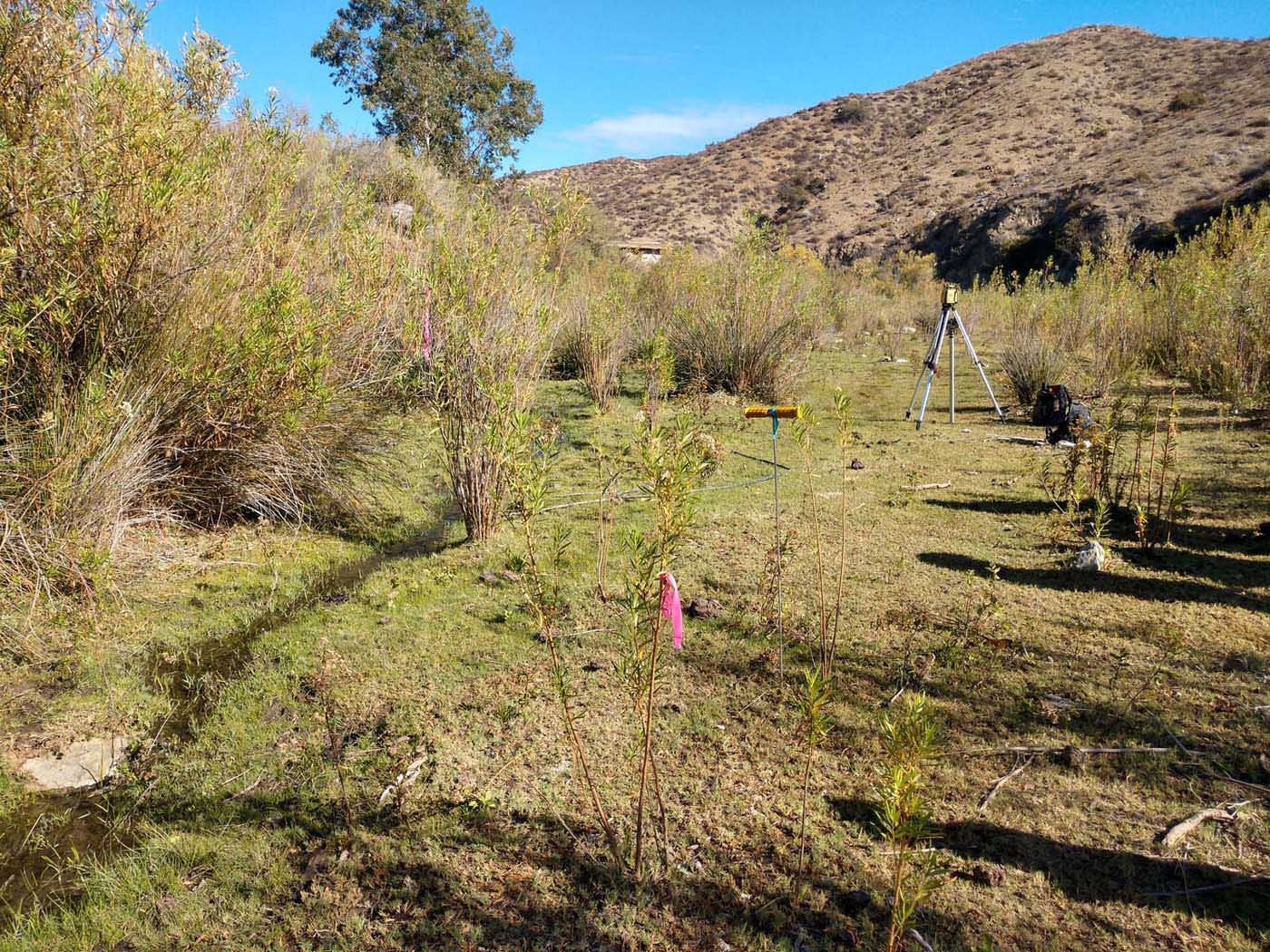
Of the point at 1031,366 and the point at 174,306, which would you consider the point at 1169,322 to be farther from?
the point at 174,306

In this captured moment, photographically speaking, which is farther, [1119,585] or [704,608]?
[1119,585]

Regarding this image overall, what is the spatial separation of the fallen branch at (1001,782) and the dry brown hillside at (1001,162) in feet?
81.5

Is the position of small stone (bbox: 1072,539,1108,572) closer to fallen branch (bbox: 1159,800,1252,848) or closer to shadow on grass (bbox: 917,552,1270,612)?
shadow on grass (bbox: 917,552,1270,612)

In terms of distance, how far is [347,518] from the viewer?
5.07m

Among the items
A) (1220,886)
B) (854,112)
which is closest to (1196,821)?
(1220,886)

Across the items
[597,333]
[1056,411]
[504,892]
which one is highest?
[597,333]

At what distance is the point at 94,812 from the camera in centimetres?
239

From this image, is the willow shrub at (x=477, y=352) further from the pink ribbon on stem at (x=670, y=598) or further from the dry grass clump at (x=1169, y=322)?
the dry grass clump at (x=1169, y=322)

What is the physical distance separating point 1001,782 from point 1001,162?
3938 centimetres

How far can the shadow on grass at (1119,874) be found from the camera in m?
1.89

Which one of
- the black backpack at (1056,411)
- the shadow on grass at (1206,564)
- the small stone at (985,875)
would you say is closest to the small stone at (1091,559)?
the shadow on grass at (1206,564)

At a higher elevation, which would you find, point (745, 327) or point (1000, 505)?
point (745, 327)

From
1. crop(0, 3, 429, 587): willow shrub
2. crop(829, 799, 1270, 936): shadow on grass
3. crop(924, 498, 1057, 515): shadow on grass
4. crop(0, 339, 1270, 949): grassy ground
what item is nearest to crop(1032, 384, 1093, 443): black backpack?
crop(924, 498, 1057, 515): shadow on grass

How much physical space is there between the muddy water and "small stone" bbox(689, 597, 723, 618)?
2137mm
